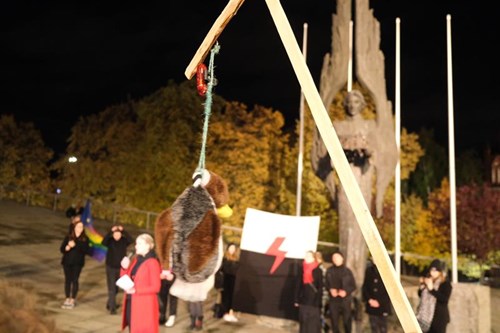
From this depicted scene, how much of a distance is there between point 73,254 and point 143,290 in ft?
12.0

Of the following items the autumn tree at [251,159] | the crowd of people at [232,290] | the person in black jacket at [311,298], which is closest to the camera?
the crowd of people at [232,290]

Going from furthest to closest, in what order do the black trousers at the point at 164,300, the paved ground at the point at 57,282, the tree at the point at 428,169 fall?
the tree at the point at 428,169 < the black trousers at the point at 164,300 < the paved ground at the point at 57,282

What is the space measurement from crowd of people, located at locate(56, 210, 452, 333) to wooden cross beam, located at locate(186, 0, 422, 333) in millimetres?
3444

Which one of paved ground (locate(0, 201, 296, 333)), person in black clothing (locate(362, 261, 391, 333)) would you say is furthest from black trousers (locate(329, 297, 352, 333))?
paved ground (locate(0, 201, 296, 333))

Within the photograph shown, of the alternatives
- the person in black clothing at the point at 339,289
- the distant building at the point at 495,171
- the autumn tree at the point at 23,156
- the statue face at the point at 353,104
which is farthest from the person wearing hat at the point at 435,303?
the distant building at the point at 495,171

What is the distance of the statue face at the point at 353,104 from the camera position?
397 inches

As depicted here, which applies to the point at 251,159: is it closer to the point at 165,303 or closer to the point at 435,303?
the point at 165,303

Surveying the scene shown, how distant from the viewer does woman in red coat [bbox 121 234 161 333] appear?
227 inches

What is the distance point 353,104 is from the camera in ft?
33.1

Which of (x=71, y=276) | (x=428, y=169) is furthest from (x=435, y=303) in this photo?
(x=428, y=169)

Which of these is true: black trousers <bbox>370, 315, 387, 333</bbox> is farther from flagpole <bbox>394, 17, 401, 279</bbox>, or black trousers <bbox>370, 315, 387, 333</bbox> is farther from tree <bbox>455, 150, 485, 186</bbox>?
tree <bbox>455, 150, 485, 186</bbox>

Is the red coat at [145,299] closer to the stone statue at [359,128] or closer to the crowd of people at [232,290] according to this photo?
the crowd of people at [232,290]

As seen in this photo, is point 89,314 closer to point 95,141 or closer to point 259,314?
point 259,314

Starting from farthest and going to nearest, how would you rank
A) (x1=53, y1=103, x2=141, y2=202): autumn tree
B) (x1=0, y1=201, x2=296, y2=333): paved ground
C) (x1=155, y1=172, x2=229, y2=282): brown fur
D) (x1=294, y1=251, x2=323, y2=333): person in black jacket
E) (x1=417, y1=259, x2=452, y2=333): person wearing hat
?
(x1=53, y1=103, x2=141, y2=202): autumn tree, (x1=0, y1=201, x2=296, y2=333): paved ground, (x1=294, y1=251, x2=323, y2=333): person in black jacket, (x1=417, y1=259, x2=452, y2=333): person wearing hat, (x1=155, y1=172, x2=229, y2=282): brown fur
